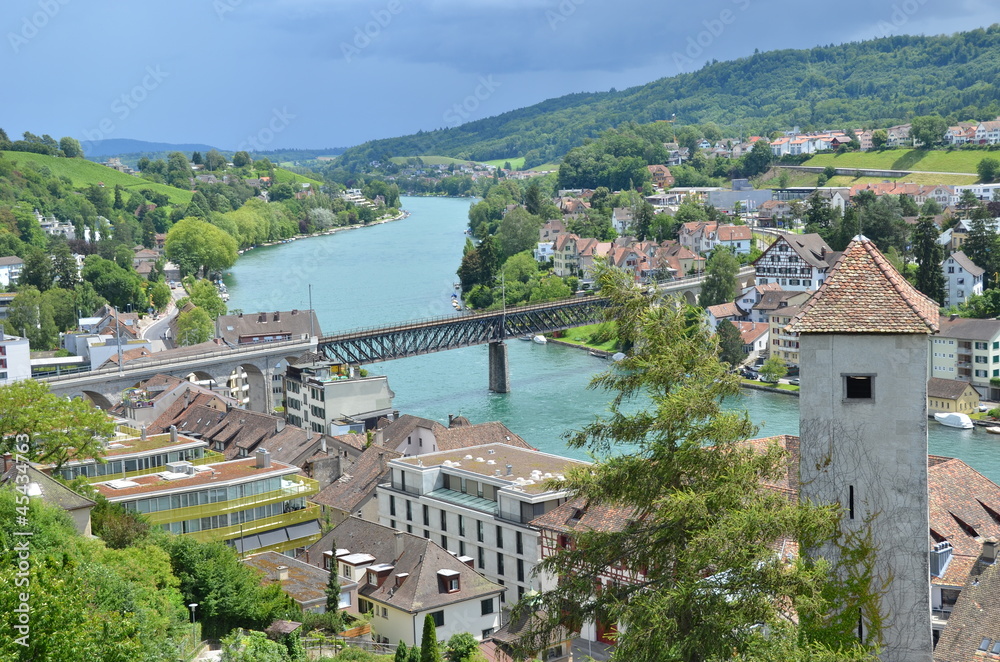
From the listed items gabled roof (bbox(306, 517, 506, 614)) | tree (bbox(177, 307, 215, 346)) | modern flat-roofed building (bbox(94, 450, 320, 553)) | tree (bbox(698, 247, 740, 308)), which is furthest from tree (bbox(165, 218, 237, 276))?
gabled roof (bbox(306, 517, 506, 614))

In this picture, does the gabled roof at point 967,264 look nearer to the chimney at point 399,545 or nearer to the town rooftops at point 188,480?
the town rooftops at point 188,480

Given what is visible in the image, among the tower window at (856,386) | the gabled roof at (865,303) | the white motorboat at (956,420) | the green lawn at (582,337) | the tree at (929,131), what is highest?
the tree at (929,131)

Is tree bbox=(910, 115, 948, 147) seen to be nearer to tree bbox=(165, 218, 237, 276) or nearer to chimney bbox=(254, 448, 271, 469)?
tree bbox=(165, 218, 237, 276)

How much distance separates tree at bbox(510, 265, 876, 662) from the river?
1876mm

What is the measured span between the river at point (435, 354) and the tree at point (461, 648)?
362 cm

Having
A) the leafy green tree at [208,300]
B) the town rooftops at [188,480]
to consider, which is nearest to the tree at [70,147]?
the leafy green tree at [208,300]

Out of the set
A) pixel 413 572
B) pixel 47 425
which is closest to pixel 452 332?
pixel 47 425

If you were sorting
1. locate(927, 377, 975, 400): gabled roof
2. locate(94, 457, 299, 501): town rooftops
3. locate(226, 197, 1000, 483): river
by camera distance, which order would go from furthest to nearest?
locate(927, 377, 975, 400): gabled roof, locate(226, 197, 1000, 483): river, locate(94, 457, 299, 501): town rooftops

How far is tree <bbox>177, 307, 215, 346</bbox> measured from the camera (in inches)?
2319

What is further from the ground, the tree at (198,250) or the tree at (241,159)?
the tree at (241,159)

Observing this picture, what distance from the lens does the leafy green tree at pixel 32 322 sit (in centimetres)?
6438

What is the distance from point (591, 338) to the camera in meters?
62.2

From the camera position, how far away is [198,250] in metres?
88.4

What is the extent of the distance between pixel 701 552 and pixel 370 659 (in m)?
10.4
